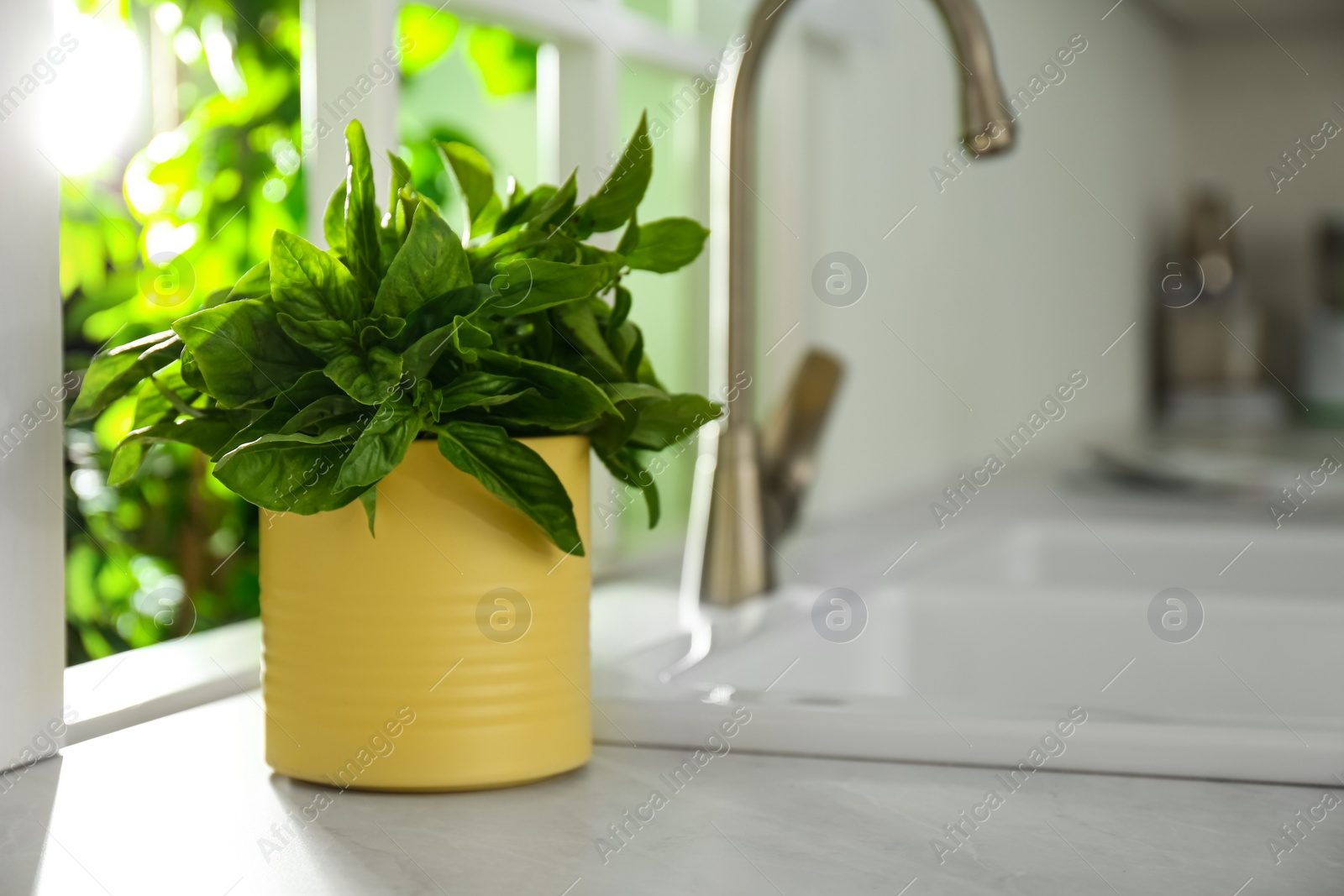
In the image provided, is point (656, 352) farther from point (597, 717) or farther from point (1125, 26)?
point (1125, 26)

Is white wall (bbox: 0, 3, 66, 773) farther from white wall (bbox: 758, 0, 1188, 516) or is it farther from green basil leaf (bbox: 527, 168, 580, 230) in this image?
white wall (bbox: 758, 0, 1188, 516)

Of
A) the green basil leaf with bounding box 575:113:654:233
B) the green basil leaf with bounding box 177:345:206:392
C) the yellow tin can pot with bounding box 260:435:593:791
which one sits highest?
the green basil leaf with bounding box 575:113:654:233

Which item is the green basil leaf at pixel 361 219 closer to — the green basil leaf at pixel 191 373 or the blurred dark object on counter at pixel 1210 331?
the green basil leaf at pixel 191 373

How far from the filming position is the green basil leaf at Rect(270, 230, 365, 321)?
17.8 inches

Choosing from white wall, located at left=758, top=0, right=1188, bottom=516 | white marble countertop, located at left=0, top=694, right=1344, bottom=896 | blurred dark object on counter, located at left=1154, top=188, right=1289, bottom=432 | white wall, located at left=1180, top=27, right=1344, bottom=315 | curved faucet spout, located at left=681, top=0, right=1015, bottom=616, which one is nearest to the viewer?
white marble countertop, located at left=0, top=694, right=1344, bottom=896

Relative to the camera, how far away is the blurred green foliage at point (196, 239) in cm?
133

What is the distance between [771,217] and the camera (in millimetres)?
1462

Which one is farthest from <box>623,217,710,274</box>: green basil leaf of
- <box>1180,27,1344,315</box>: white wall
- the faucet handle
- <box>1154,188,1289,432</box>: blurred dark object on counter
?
<box>1180,27,1344,315</box>: white wall

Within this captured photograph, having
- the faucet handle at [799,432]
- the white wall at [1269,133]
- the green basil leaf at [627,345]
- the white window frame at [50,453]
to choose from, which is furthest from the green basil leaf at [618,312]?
the white wall at [1269,133]

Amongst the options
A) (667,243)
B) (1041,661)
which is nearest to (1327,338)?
(1041,661)

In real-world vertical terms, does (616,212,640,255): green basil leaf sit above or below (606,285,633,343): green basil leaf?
above

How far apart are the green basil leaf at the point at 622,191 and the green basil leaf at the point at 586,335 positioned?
0.11ft

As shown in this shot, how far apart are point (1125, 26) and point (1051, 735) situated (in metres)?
2.22

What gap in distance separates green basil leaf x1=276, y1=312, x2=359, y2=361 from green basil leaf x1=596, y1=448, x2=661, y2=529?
4.5 inches
